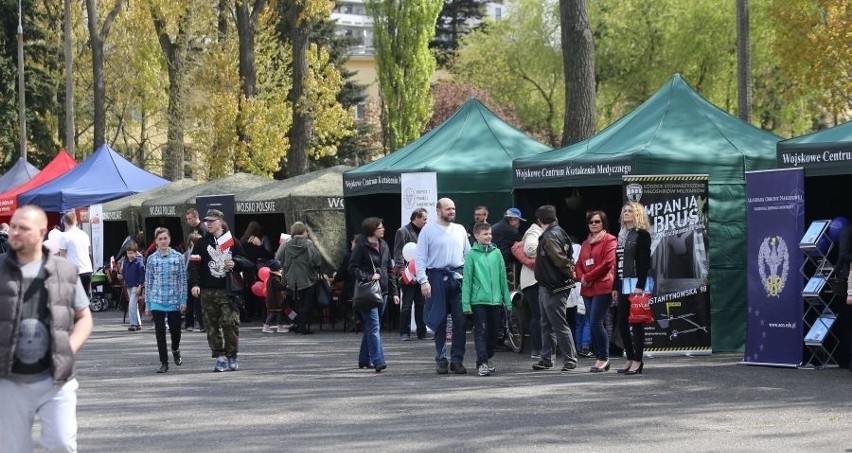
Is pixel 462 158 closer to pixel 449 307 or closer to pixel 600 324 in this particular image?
pixel 449 307

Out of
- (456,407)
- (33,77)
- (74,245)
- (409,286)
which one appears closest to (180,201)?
(74,245)

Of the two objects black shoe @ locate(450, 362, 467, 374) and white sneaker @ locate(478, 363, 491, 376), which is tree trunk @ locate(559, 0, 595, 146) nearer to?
black shoe @ locate(450, 362, 467, 374)

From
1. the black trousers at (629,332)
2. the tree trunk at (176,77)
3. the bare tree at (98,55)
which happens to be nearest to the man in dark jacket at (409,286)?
the black trousers at (629,332)

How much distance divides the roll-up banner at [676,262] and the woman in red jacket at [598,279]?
1409mm

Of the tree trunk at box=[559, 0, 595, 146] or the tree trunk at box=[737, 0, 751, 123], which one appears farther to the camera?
the tree trunk at box=[737, 0, 751, 123]

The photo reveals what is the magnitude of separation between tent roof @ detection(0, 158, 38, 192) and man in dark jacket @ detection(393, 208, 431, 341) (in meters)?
21.6

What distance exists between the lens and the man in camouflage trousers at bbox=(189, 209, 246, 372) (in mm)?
14984

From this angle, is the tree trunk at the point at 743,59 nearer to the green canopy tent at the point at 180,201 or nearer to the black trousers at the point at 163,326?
the green canopy tent at the point at 180,201

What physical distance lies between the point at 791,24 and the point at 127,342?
1666 centimetres

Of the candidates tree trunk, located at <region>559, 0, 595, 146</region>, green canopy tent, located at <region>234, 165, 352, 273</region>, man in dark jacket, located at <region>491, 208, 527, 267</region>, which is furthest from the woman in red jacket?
green canopy tent, located at <region>234, 165, 352, 273</region>

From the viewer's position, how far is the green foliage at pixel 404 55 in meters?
45.7

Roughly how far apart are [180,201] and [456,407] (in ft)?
54.3

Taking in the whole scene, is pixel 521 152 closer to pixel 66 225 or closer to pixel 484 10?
pixel 66 225

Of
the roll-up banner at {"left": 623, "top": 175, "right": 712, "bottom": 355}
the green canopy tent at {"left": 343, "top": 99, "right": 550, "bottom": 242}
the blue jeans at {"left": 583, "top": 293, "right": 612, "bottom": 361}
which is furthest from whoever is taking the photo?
the green canopy tent at {"left": 343, "top": 99, "right": 550, "bottom": 242}
